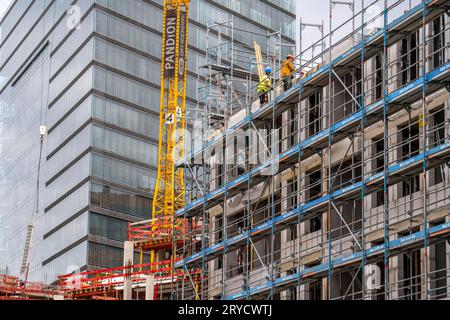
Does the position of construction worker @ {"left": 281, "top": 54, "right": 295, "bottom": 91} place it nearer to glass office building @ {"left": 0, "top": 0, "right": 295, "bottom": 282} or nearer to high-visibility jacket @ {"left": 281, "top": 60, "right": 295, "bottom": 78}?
high-visibility jacket @ {"left": 281, "top": 60, "right": 295, "bottom": 78}

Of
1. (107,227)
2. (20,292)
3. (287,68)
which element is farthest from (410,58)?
(107,227)

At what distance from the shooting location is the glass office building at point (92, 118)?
11231 cm

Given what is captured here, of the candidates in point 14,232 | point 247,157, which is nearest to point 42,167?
point 14,232

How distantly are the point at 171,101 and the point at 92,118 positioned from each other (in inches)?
336

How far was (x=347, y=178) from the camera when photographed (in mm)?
46875

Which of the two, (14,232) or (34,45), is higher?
(34,45)

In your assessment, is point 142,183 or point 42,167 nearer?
point 142,183

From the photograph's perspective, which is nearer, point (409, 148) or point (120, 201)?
point (409, 148)

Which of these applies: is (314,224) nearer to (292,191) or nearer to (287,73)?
(292,191)

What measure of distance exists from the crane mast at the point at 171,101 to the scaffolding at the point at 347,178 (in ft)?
167

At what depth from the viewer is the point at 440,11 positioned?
40.0 m
